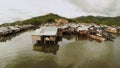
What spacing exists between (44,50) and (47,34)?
275 inches

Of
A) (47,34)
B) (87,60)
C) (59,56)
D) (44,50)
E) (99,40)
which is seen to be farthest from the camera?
(99,40)

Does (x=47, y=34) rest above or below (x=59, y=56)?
above

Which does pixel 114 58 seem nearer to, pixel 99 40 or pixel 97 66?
pixel 97 66

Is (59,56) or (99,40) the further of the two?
(99,40)

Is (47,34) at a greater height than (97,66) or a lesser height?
greater

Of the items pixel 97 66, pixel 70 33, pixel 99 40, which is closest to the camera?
pixel 97 66

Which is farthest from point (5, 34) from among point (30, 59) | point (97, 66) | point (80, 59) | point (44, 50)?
point (97, 66)

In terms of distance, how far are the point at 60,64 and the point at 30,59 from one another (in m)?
6.65

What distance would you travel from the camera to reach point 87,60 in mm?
32062

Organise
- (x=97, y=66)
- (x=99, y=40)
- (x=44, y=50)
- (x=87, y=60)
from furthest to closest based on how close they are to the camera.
→ 1. (x=99, y=40)
2. (x=44, y=50)
3. (x=87, y=60)
4. (x=97, y=66)

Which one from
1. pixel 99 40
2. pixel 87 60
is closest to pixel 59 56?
pixel 87 60

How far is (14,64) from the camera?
2939 cm

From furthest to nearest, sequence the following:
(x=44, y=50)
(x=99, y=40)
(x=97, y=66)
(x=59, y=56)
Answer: (x=99, y=40) → (x=44, y=50) → (x=59, y=56) → (x=97, y=66)

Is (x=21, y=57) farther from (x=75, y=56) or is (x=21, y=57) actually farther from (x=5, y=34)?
(x=5, y=34)
